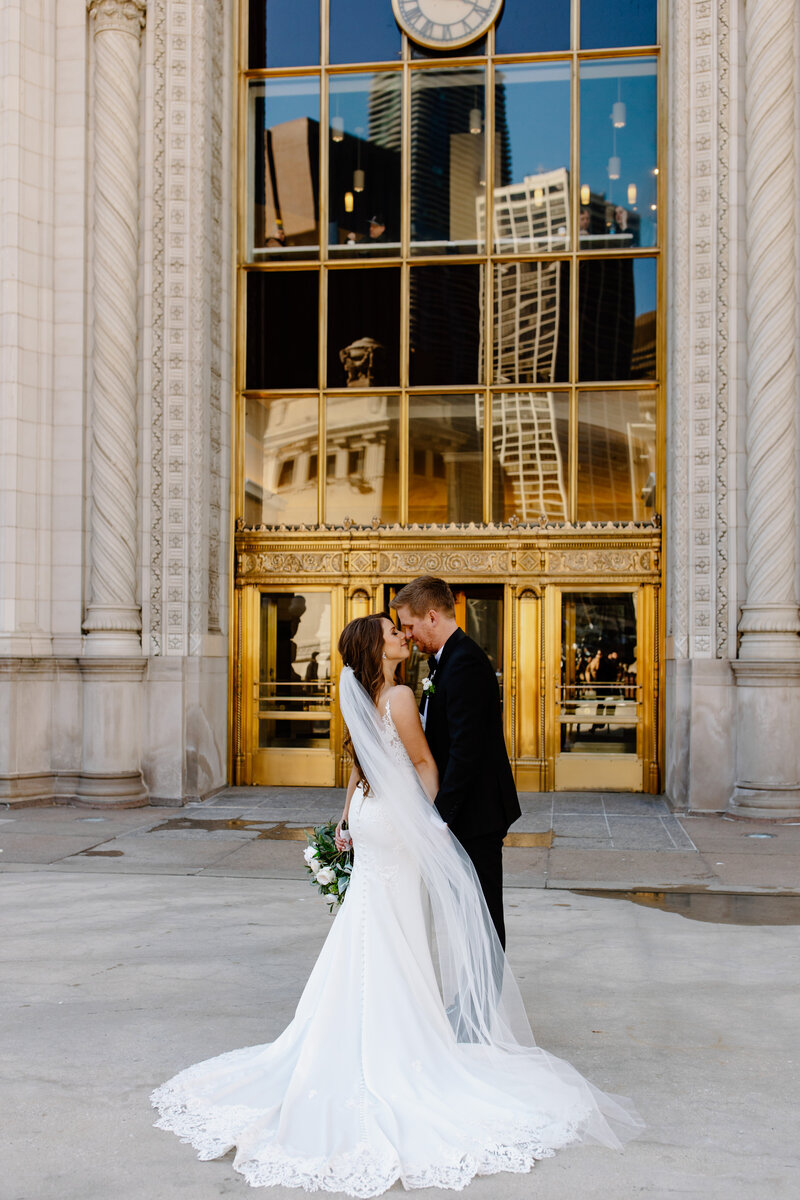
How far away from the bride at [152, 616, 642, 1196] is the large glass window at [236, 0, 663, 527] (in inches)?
380

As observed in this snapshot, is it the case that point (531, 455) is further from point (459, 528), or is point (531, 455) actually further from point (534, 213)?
point (534, 213)

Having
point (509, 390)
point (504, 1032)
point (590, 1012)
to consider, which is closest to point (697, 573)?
point (509, 390)

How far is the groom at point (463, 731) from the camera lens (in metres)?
5.23

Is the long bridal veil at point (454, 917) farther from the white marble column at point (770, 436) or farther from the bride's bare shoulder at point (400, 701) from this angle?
the white marble column at point (770, 436)

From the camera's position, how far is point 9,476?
13.2 meters

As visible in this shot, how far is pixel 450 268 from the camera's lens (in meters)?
14.8

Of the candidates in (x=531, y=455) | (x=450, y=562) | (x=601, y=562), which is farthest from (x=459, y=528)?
(x=601, y=562)

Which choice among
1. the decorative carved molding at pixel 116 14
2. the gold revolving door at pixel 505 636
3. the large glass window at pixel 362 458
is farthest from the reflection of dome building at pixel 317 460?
the decorative carved molding at pixel 116 14

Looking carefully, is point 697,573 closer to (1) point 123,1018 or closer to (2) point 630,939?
(2) point 630,939

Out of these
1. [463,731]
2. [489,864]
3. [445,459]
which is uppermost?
[445,459]

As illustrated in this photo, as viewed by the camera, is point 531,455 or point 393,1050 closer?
point 393,1050

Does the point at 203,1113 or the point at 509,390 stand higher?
the point at 509,390

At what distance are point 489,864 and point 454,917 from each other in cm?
45

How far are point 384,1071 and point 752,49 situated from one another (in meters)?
11.8
